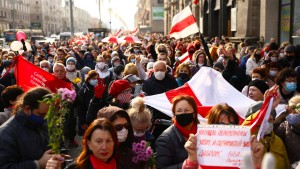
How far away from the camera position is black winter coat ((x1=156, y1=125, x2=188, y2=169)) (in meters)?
3.57

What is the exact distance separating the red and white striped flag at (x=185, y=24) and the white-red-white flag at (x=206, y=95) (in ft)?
9.31

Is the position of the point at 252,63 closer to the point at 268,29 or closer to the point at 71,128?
the point at 71,128

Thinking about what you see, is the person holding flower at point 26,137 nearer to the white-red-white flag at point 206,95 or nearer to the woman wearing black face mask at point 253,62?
the white-red-white flag at point 206,95

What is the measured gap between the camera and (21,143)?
3.38 meters

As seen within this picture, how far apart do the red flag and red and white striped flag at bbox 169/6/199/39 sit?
147 inches

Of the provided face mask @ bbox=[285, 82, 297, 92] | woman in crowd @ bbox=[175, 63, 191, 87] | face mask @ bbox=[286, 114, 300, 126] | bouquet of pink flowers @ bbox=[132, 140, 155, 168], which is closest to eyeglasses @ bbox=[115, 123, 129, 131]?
bouquet of pink flowers @ bbox=[132, 140, 155, 168]

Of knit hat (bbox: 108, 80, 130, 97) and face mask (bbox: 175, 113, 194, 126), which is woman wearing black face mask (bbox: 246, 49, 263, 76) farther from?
face mask (bbox: 175, 113, 194, 126)

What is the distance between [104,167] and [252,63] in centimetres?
722

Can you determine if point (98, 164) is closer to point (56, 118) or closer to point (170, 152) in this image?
point (56, 118)

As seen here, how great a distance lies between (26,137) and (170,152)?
1.26m

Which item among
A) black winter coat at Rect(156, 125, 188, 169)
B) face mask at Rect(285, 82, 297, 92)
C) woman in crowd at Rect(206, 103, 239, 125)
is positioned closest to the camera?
black winter coat at Rect(156, 125, 188, 169)

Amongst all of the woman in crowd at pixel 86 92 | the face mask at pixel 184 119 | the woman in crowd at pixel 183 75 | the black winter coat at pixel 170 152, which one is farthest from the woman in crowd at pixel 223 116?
the woman in crowd at pixel 86 92

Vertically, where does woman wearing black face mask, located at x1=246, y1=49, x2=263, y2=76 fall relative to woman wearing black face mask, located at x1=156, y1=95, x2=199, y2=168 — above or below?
above

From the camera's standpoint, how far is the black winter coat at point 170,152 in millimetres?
3572
